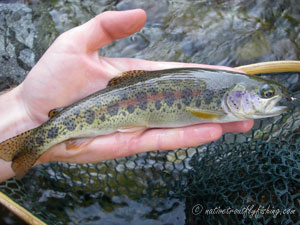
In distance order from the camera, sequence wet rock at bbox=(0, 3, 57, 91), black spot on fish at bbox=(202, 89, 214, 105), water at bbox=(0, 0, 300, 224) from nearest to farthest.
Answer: black spot on fish at bbox=(202, 89, 214, 105) < water at bbox=(0, 0, 300, 224) < wet rock at bbox=(0, 3, 57, 91)

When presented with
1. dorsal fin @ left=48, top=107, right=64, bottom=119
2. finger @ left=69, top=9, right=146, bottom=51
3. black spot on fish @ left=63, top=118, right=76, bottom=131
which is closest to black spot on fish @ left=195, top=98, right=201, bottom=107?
finger @ left=69, top=9, right=146, bottom=51

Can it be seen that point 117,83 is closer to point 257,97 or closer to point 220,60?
point 257,97

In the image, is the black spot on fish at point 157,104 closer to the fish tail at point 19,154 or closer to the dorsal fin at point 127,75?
the dorsal fin at point 127,75

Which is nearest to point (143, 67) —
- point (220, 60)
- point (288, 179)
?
point (288, 179)

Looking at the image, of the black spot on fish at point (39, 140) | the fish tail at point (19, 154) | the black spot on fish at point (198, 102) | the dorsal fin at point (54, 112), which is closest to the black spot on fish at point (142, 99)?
the black spot on fish at point (198, 102)

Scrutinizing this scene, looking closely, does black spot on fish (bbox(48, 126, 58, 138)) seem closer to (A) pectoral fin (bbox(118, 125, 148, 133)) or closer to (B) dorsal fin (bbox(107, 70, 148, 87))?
(A) pectoral fin (bbox(118, 125, 148, 133))

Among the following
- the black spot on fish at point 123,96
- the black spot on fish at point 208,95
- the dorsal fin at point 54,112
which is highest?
the dorsal fin at point 54,112

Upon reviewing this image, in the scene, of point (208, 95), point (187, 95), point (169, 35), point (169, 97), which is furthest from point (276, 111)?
point (169, 35)
